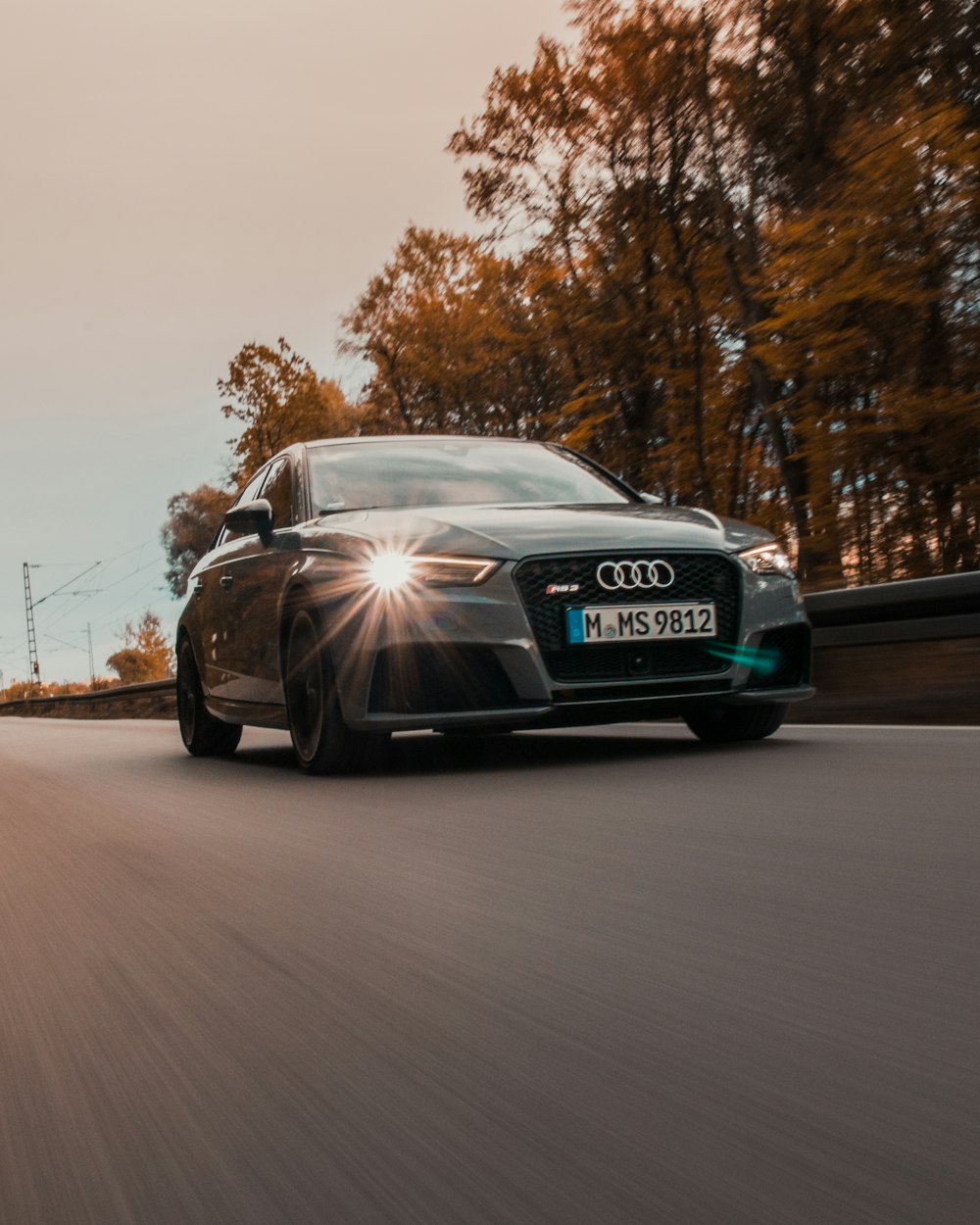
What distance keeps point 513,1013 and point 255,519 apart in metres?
5.19

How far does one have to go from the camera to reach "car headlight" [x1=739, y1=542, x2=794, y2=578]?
684cm

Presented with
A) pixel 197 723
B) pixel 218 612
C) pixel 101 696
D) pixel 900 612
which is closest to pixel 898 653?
pixel 900 612

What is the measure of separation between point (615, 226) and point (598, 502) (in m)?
17.6

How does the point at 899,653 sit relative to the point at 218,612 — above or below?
below

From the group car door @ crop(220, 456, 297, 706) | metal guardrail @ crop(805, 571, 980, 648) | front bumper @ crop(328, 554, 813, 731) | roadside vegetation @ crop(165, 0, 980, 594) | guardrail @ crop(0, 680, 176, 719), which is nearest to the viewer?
front bumper @ crop(328, 554, 813, 731)

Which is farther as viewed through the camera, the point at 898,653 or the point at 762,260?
the point at 762,260

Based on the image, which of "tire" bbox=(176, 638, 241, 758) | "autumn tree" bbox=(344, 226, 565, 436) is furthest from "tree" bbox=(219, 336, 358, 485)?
"tire" bbox=(176, 638, 241, 758)

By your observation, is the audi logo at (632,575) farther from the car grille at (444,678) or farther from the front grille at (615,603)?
the car grille at (444,678)

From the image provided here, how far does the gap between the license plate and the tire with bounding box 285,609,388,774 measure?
1.01 metres

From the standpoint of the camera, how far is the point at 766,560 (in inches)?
273

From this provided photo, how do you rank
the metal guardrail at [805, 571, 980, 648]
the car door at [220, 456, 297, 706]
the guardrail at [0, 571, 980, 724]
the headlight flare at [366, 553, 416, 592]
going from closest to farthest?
the headlight flare at [366, 553, 416, 592] → the car door at [220, 456, 297, 706] → the metal guardrail at [805, 571, 980, 648] → the guardrail at [0, 571, 980, 724]

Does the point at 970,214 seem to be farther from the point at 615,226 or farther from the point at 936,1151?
the point at 936,1151

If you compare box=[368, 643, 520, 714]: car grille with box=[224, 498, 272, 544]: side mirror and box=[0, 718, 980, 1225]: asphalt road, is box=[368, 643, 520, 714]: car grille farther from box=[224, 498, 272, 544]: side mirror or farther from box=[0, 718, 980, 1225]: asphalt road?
box=[224, 498, 272, 544]: side mirror

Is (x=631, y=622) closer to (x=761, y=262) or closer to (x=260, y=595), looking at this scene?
(x=260, y=595)
